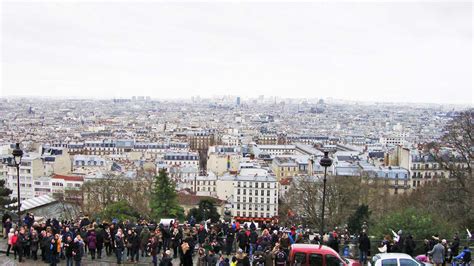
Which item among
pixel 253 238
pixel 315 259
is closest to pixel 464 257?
pixel 315 259

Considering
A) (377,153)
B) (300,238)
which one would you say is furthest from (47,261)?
(377,153)

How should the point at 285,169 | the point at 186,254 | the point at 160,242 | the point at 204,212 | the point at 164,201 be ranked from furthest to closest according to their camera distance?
1. the point at 285,169
2. the point at 164,201
3. the point at 204,212
4. the point at 160,242
5. the point at 186,254

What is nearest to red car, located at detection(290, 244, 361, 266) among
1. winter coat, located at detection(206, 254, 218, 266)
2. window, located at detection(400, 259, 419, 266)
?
window, located at detection(400, 259, 419, 266)

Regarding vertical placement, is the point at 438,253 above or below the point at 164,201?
above

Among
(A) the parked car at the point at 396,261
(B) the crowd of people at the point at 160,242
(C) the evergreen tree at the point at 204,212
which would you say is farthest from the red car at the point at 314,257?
(C) the evergreen tree at the point at 204,212

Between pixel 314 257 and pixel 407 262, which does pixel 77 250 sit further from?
pixel 407 262

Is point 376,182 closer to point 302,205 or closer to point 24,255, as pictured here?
point 302,205
